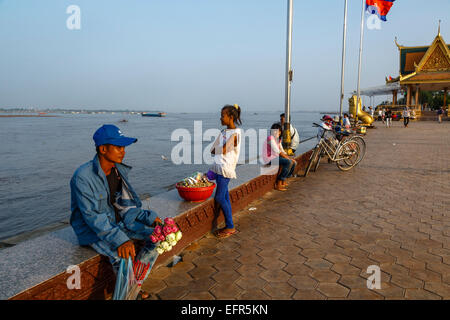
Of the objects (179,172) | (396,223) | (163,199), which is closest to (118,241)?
(163,199)

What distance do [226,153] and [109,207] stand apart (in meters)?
1.71

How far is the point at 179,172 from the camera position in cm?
1286

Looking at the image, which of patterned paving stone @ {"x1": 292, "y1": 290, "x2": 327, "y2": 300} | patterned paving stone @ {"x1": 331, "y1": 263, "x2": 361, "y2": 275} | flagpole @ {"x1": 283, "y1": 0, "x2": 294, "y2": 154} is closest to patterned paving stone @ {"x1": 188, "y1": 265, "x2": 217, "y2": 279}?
patterned paving stone @ {"x1": 292, "y1": 290, "x2": 327, "y2": 300}

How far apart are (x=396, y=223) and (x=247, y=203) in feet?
7.82

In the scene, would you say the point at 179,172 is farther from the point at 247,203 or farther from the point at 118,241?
the point at 118,241

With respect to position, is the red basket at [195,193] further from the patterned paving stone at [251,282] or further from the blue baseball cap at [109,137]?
the blue baseball cap at [109,137]

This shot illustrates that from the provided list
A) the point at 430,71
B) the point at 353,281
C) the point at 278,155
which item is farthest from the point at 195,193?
the point at 430,71

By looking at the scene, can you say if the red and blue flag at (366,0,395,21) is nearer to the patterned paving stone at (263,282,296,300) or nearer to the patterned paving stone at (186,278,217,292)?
the patterned paving stone at (263,282,296,300)

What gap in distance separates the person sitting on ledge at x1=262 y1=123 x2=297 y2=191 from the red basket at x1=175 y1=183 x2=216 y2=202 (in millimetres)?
2448

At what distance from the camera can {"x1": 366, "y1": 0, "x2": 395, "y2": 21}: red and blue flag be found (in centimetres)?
1702

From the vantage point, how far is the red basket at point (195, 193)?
3.83 meters

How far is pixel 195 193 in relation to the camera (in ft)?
12.6

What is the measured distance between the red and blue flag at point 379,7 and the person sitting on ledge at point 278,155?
15.7m
